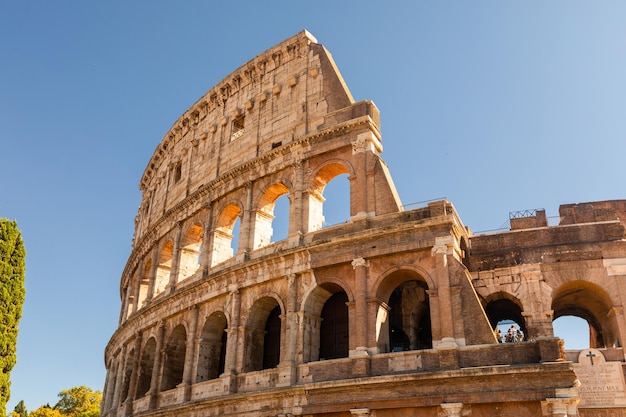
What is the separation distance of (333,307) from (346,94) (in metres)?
6.81

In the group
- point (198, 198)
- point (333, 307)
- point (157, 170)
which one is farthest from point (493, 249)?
point (157, 170)

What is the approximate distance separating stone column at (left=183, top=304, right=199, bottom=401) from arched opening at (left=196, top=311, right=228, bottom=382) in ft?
0.81

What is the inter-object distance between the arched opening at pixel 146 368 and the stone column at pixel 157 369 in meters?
1.24

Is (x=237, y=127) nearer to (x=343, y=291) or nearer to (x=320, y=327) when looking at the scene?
(x=343, y=291)

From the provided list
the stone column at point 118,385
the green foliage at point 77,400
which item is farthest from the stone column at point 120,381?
the green foliage at point 77,400

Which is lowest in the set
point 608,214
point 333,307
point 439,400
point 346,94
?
point 439,400

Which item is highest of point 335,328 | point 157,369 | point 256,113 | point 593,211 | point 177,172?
point 177,172

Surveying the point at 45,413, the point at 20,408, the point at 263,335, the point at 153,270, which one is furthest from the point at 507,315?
the point at 20,408

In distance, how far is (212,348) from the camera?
18.9 meters

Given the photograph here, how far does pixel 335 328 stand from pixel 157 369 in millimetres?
7152

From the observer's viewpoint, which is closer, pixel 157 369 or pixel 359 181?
pixel 359 181

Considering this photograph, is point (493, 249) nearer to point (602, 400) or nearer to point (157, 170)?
point (602, 400)

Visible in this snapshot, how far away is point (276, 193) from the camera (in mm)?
19516

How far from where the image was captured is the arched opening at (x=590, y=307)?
51.2 ft
